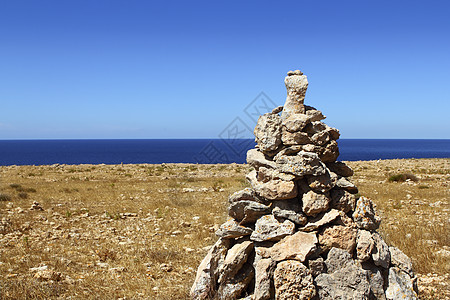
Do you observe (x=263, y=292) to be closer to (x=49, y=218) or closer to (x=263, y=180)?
(x=263, y=180)

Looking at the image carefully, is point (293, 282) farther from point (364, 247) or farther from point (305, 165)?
point (305, 165)

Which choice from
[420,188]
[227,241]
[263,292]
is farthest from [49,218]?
[420,188]

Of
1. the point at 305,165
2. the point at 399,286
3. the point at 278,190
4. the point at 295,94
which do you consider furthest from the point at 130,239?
the point at 399,286

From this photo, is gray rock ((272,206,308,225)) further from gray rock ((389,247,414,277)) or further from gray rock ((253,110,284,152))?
gray rock ((389,247,414,277))

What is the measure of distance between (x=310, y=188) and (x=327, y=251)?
50.8 inches

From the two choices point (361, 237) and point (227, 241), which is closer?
point (361, 237)

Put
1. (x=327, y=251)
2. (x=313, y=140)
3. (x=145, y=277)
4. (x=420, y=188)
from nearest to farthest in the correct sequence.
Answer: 1. (x=327, y=251)
2. (x=313, y=140)
3. (x=145, y=277)
4. (x=420, y=188)

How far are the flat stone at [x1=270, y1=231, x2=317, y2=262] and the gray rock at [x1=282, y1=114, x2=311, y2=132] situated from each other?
7.02ft

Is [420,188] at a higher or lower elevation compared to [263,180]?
lower

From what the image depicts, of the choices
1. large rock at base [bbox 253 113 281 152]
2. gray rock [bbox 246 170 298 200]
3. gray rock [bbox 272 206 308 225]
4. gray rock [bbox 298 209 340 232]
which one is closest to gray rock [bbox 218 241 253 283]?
gray rock [bbox 272 206 308 225]

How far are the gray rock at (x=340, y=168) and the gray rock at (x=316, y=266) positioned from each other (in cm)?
218

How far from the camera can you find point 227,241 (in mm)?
7039

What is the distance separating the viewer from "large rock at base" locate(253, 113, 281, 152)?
688 cm

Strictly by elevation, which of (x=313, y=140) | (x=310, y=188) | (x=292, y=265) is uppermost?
(x=313, y=140)
